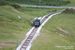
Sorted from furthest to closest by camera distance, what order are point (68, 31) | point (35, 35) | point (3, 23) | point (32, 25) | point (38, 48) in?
point (32, 25), point (68, 31), point (3, 23), point (35, 35), point (38, 48)

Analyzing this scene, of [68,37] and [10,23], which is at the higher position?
[10,23]

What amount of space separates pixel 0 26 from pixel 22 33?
9383 millimetres

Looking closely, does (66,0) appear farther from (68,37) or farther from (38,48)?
(38,48)

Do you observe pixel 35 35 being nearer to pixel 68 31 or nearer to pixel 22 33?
pixel 22 33

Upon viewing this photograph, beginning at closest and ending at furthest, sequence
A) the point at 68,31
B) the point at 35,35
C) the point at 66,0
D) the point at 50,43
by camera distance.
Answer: the point at 50,43 → the point at 35,35 → the point at 68,31 → the point at 66,0

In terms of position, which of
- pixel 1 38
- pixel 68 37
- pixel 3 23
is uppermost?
pixel 3 23

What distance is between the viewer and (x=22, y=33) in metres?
41.8

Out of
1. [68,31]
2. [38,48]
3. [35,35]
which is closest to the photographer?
[38,48]

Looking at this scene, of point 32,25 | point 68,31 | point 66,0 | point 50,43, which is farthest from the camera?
point 66,0

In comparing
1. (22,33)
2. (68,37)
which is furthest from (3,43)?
(68,37)

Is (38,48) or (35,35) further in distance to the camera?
(35,35)

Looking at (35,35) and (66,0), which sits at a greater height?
(66,0)

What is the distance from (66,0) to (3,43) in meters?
104

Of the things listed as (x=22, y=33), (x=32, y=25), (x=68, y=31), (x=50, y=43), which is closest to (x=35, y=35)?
(x=22, y=33)
